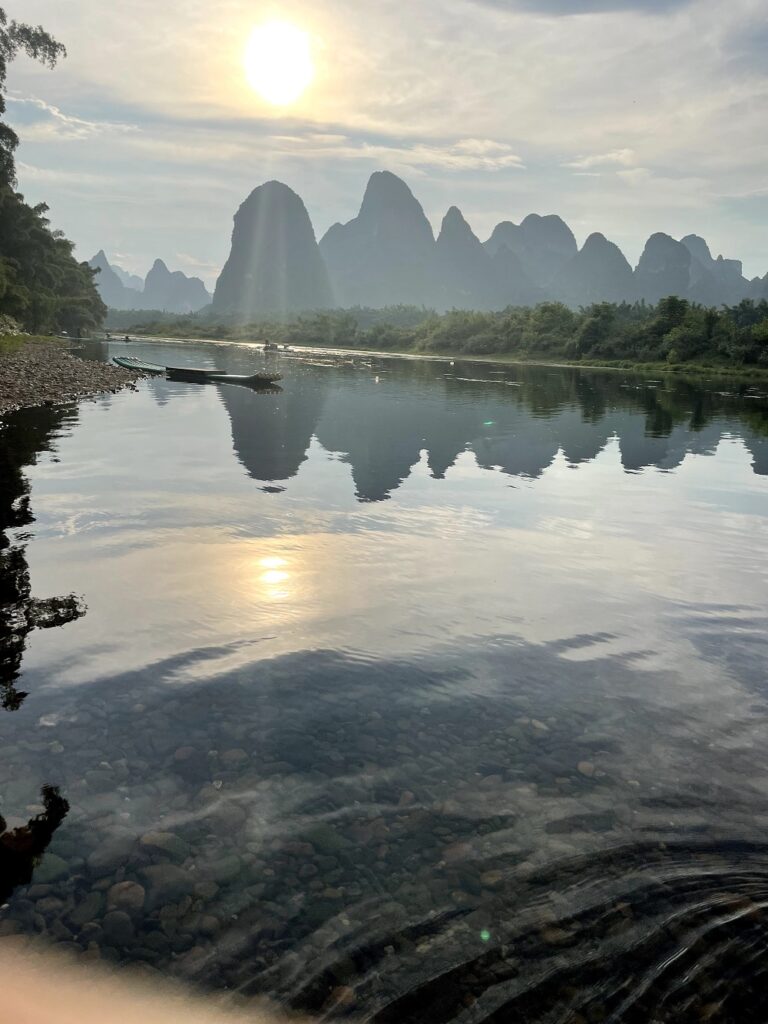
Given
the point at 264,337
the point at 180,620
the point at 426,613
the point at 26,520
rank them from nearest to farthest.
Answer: the point at 180,620 → the point at 426,613 → the point at 26,520 → the point at 264,337

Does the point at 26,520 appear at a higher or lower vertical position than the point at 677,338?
lower

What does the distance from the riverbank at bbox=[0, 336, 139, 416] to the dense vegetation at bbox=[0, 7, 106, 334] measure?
9.84 m

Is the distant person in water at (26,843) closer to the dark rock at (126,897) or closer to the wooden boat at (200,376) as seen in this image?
the dark rock at (126,897)

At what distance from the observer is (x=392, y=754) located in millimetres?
6293

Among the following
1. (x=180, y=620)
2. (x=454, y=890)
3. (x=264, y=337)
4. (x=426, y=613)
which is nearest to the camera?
(x=454, y=890)

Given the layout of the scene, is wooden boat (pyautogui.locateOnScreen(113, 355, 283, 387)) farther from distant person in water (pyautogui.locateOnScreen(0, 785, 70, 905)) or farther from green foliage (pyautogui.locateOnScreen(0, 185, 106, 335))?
distant person in water (pyautogui.locateOnScreen(0, 785, 70, 905))

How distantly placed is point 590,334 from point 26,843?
409ft

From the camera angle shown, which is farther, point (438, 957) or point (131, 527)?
point (131, 527)

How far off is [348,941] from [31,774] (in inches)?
124

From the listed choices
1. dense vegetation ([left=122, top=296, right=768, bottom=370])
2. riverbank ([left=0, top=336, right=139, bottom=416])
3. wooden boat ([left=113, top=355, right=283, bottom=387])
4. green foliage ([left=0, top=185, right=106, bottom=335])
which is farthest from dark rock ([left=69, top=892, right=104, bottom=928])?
dense vegetation ([left=122, top=296, right=768, bottom=370])

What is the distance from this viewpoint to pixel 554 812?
18.1 feet

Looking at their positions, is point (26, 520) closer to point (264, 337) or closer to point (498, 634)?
point (498, 634)

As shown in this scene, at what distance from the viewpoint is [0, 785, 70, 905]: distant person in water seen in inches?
175

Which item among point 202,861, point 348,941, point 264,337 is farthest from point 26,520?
point 264,337
